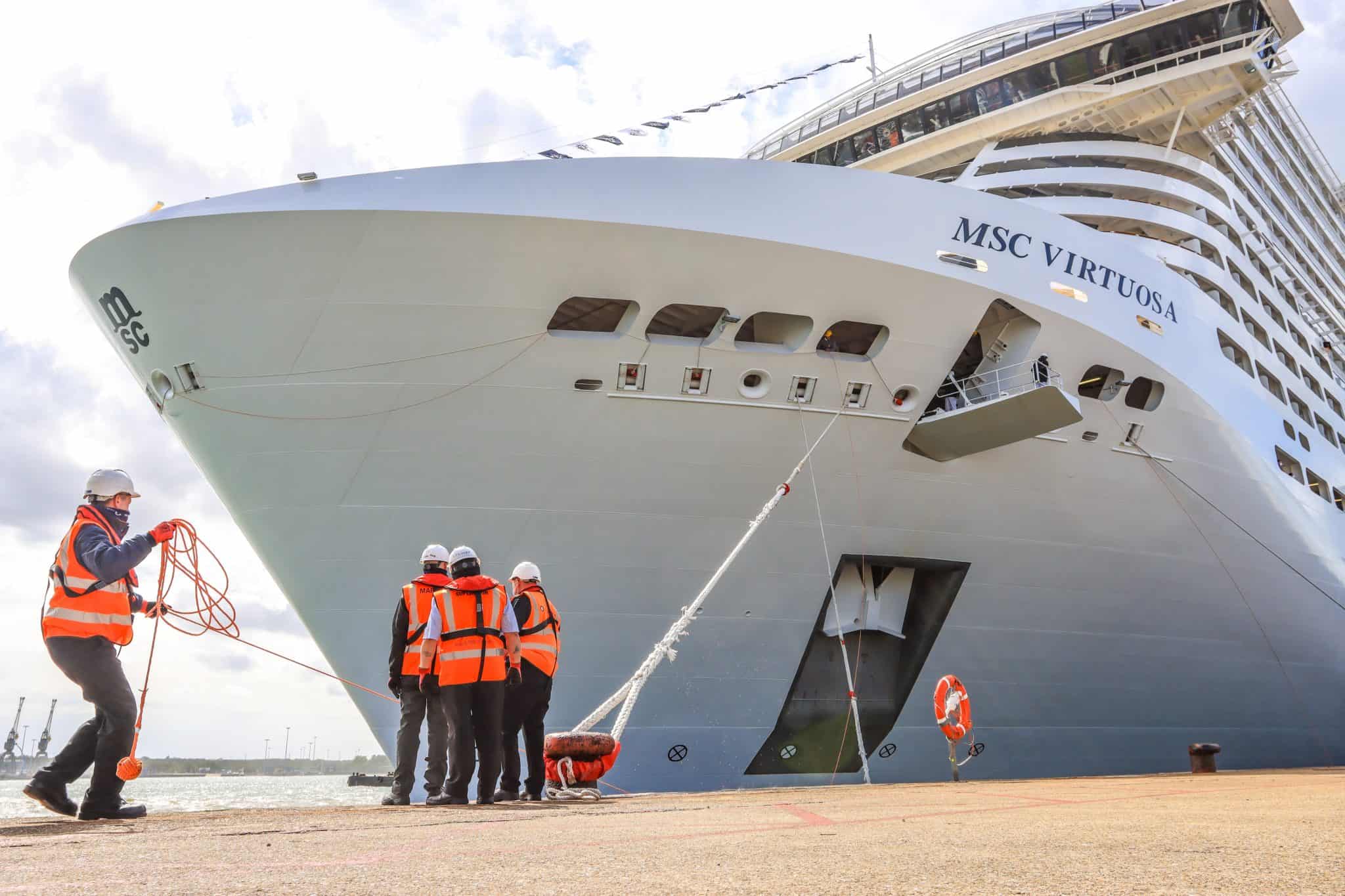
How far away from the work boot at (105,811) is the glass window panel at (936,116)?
13725mm

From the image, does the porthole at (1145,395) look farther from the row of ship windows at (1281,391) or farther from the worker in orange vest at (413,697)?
the worker in orange vest at (413,697)

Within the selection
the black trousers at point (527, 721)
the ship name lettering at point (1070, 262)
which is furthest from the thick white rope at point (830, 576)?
the black trousers at point (527, 721)

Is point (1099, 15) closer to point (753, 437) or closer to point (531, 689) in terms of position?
point (753, 437)

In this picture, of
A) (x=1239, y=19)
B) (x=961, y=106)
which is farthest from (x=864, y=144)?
(x=1239, y=19)

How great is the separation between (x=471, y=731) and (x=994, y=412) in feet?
18.2

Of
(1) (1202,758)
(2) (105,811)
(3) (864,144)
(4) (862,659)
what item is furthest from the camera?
(3) (864,144)

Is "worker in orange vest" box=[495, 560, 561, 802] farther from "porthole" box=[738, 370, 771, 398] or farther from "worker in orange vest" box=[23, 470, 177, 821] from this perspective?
"porthole" box=[738, 370, 771, 398]

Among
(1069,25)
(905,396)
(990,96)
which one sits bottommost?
(905,396)

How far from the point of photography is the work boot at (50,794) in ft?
13.5

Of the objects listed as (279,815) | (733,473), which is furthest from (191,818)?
(733,473)

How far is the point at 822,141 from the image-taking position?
16.5 metres

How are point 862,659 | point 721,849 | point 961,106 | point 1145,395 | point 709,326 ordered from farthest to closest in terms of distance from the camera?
point 961,106 → point 1145,395 → point 862,659 → point 709,326 → point 721,849

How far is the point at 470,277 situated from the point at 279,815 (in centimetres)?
437

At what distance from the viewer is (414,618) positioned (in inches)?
234
